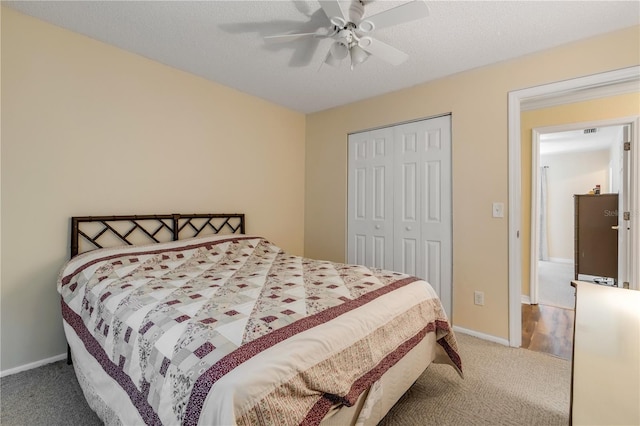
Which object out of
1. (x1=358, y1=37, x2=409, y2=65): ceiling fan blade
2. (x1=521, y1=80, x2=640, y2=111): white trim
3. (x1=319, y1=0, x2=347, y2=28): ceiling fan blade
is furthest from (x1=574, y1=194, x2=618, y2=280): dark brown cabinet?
(x1=319, y1=0, x2=347, y2=28): ceiling fan blade

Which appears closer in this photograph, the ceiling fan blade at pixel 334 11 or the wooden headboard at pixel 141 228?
the ceiling fan blade at pixel 334 11

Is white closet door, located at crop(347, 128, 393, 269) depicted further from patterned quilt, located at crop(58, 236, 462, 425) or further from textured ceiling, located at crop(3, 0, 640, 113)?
patterned quilt, located at crop(58, 236, 462, 425)

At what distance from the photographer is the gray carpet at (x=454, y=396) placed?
1606mm

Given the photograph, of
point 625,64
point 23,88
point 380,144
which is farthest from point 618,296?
point 23,88

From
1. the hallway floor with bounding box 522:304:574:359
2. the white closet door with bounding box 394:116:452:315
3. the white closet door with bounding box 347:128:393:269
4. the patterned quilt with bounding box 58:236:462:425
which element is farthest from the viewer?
the white closet door with bounding box 347:128:393:269

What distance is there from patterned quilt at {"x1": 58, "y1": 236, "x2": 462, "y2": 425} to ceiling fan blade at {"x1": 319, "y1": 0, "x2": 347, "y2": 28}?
1540 mm

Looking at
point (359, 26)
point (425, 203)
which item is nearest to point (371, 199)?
point (425, 203)

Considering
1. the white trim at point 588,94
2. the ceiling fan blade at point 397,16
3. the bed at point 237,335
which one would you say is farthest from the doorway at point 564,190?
the ceiling fan blade at point 397,16

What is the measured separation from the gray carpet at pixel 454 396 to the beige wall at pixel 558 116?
62.7 inches

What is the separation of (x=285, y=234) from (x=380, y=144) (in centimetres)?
165

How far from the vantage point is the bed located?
0.95m

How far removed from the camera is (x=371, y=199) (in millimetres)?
3432

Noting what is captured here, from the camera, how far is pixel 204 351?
3.32 feet

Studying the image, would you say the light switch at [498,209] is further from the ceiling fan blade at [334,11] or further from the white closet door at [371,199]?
the ceiling fan blade at [334,11]
